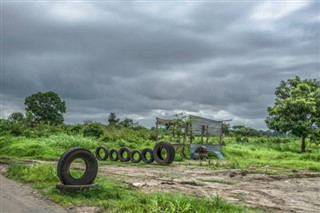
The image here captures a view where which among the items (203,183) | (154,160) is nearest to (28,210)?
(203,183)

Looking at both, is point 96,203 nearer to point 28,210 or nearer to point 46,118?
point 28,210

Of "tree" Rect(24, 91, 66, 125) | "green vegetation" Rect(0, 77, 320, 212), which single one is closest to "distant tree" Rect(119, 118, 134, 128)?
"green vegetation" Rect(0, 77, 320, 212)

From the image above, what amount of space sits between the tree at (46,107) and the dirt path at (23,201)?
2114 inches

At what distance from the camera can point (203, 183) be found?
1168 centimetres

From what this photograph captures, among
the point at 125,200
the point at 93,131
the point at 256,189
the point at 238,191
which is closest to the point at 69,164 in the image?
the point at 125,200

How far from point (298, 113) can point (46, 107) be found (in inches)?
1803

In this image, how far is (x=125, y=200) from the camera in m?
8.05

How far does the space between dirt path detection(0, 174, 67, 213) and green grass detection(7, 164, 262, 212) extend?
27 centimetres

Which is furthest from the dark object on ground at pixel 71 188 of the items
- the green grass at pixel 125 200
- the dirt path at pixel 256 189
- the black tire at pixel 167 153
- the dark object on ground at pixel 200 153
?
the dark object on ground at pixel 200 153

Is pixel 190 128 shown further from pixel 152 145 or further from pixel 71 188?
pixel 71 188

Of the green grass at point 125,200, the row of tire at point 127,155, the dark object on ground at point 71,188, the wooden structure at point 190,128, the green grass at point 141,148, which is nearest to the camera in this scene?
the green grass at point 125,200

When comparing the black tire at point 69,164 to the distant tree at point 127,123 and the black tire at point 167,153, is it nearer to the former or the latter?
the black tire at point 167,153

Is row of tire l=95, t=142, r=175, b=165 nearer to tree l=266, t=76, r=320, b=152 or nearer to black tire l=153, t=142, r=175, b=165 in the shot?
black tire l=153, t=142, r=175, b=165

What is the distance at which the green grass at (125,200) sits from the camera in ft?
23.3
